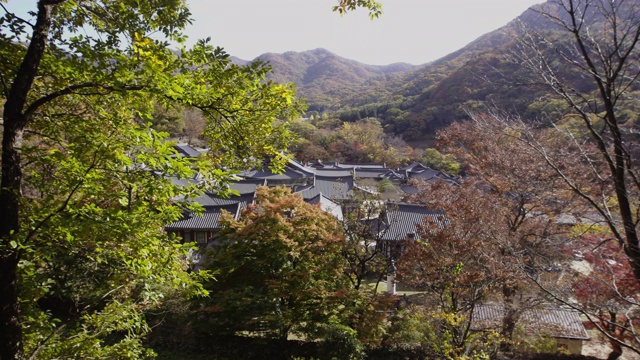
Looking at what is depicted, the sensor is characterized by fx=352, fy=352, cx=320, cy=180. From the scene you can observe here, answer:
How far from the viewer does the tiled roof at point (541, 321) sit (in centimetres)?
924

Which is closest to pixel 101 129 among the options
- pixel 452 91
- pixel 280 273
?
pixel 280 273

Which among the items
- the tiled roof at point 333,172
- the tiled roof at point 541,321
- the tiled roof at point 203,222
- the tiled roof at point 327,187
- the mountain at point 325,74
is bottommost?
the tiled roof at point 541,321

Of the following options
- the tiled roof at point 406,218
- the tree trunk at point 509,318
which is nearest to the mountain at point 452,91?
the tree trunk at point 509,318

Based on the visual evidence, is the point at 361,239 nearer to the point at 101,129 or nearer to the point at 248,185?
the point at 101,129

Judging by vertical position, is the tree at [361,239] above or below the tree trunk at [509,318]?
above

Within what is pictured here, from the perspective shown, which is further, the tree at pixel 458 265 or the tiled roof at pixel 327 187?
the tiled roof at pixel 327 187

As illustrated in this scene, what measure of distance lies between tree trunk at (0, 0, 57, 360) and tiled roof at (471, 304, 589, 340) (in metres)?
9.30

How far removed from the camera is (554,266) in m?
10.5

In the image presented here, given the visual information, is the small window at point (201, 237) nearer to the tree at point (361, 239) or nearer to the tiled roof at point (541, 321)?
the tree at point (361, 239)

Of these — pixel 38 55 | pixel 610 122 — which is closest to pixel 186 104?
pixel 38 55

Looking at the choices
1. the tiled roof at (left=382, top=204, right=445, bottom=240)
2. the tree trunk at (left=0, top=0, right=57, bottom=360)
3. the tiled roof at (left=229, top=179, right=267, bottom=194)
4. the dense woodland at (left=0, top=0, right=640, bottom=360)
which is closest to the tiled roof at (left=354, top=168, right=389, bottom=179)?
the tiled roof at (left=229, top=179, right=267, bottom=194)

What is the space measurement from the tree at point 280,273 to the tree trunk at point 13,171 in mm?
6431

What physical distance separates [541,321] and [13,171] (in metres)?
11.9

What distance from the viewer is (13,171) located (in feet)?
8.66
